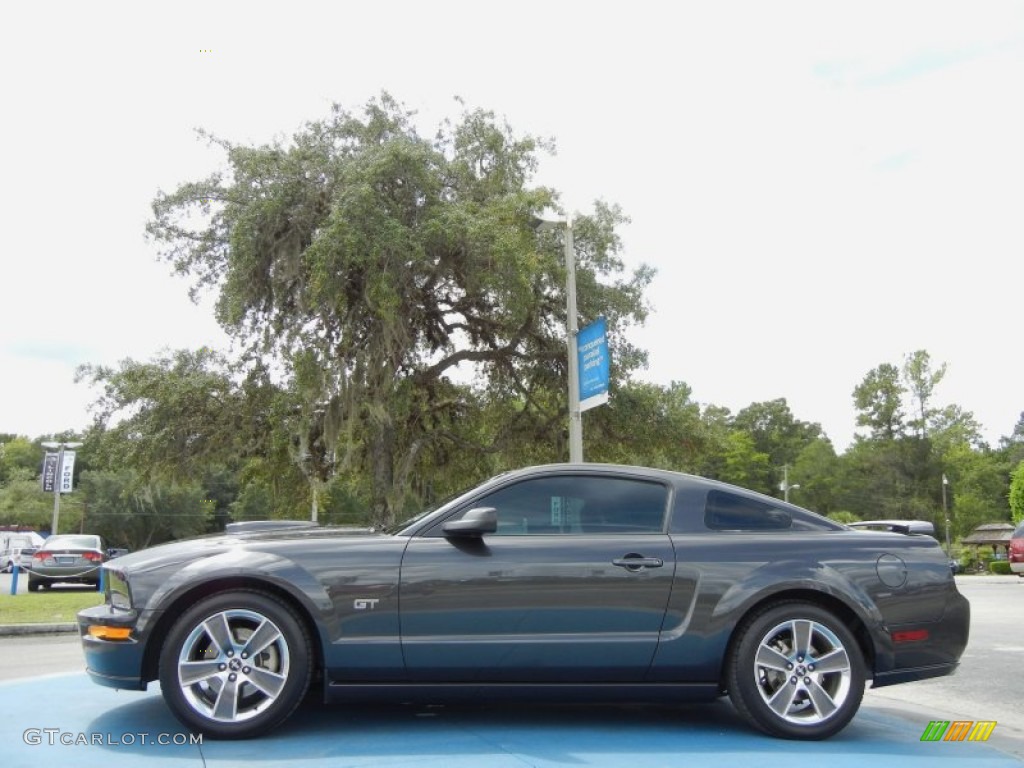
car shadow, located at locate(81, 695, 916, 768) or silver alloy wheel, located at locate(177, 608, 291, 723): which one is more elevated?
silver alloy wheel, located at locate(177, 608, 291, 723)

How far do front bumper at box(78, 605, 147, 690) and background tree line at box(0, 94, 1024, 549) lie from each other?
45.3 ft

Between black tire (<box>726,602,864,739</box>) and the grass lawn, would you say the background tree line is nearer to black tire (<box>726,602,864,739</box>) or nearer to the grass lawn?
the grass lawn

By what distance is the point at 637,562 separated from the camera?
15.2 ft

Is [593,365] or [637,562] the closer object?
[637,562]

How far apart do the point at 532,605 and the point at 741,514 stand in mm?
1270

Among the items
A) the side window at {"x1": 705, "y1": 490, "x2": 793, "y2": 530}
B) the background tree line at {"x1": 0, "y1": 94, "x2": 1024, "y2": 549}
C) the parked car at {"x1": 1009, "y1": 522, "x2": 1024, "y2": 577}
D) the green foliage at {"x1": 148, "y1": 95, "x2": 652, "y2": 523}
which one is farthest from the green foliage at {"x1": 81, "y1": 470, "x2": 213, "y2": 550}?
the side window at {"x1": 705, "y1": 490, "x2": 793, "y2": 530}

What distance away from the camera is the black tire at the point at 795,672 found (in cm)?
456

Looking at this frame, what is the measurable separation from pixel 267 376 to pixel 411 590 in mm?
17911

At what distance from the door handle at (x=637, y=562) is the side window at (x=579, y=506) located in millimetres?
189

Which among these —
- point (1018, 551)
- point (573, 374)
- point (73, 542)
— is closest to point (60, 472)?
point (73, 542)

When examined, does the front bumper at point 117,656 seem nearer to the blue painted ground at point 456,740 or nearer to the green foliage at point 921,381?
the blue painted ground at point 456,740

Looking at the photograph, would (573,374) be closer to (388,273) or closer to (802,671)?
(388,273)

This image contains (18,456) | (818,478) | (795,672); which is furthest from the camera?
(18,456)

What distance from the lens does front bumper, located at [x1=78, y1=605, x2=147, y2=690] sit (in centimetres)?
438
